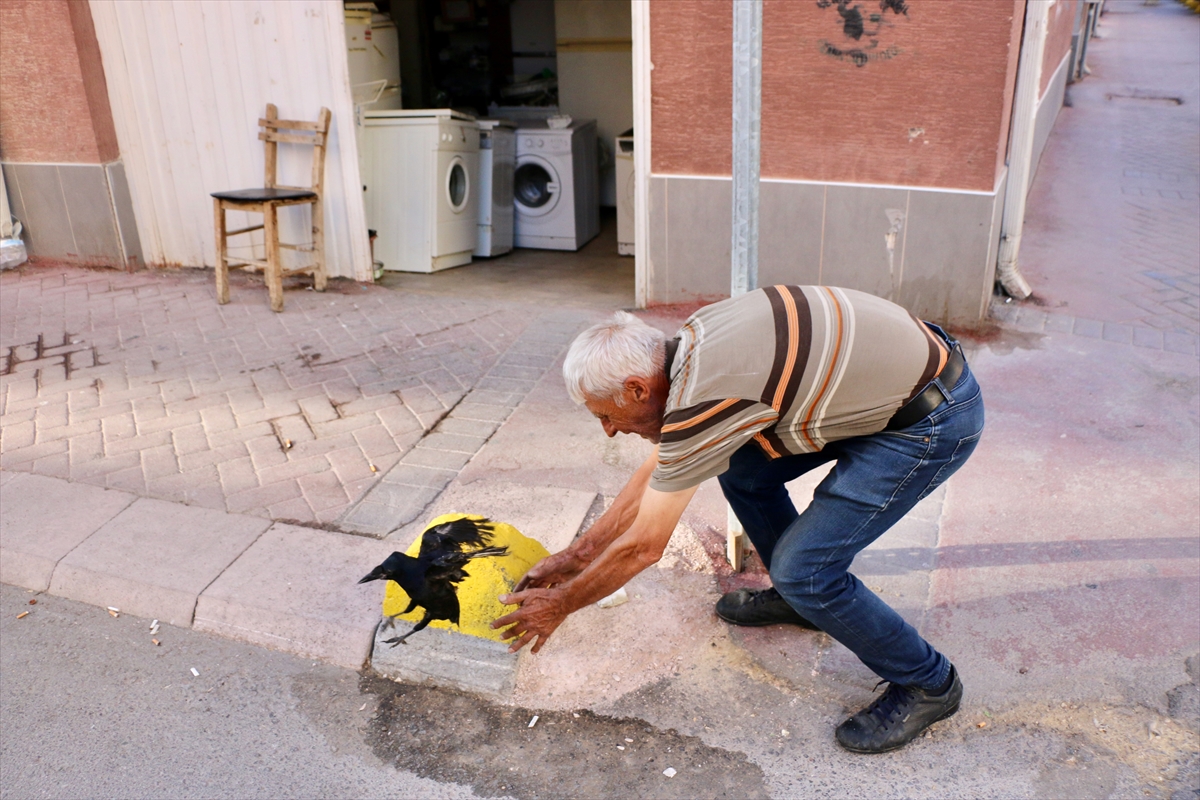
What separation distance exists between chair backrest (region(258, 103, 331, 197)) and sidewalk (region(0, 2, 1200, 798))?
89 cm

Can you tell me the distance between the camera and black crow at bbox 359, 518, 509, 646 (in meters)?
2.83

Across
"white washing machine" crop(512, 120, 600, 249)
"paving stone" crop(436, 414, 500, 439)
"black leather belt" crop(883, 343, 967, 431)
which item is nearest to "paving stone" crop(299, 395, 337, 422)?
"paving stone" crop(436, 414, 500, 439)

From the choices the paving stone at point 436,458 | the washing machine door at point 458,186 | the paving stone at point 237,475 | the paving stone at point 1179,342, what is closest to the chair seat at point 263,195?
the washing machine door at point 458,186

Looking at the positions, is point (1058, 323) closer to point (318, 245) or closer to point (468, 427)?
point (468, 427)

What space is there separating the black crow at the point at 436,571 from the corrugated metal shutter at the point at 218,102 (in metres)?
4.38

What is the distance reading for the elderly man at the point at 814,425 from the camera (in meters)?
2.04

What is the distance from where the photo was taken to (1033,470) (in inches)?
152

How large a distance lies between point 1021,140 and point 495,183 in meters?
4.13

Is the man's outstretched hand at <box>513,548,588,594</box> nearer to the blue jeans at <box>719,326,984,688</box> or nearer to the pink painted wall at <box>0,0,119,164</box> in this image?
the blue jeans at <box>719,326,984,688</box>

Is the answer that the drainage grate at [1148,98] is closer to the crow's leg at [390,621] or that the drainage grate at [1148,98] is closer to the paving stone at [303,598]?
the paving stone at [303,598]

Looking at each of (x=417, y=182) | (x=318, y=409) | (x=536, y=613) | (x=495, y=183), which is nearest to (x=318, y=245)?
(x=417, y=182)

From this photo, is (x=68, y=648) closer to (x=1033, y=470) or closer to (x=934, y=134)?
(x=1033, y=470)

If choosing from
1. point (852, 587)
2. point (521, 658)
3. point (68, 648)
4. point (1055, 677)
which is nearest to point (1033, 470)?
point (1055, 677)

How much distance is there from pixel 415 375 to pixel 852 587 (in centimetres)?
321
